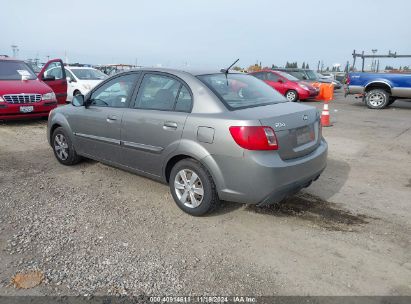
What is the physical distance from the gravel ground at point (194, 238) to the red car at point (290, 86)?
35.7ft

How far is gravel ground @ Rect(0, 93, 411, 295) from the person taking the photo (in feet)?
9.41

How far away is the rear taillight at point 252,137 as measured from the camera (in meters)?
3.43

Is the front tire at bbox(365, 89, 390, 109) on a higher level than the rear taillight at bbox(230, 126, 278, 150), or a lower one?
lower

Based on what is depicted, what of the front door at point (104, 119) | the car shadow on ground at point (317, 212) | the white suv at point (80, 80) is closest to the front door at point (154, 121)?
the front door at point (104, 119)

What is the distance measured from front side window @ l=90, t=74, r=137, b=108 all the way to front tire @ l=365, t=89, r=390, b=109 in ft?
39.4

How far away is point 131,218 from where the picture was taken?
400 cm

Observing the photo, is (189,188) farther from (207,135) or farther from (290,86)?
(290,86)

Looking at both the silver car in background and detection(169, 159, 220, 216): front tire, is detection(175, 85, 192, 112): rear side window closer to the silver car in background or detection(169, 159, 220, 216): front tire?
the silver car in background

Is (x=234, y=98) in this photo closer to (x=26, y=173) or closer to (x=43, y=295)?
(x=43, y=295)

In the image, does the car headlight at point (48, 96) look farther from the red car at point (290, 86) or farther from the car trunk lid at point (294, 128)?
the red car at point (290, 86)

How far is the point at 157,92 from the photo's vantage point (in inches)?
171

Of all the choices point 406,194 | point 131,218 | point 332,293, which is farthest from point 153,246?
point 406,194

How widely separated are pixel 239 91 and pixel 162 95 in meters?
0.92

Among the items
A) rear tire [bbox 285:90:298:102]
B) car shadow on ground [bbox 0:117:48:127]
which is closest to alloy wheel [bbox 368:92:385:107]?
rear tire [bbox 285:90:298:102]
